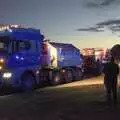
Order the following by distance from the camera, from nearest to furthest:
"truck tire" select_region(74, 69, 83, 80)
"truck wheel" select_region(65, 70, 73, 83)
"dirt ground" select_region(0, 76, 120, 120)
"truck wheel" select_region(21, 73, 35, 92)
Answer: "dirt ground" select_region(0, 76, 120, 120) < "truck wheel" select_region(21, 73, 35, 92) < "truck wheel" select_region(65, 70, 73, 83) < "truck tire" select_region(74, 69, 83, 80)

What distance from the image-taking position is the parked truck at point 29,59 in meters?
24.8

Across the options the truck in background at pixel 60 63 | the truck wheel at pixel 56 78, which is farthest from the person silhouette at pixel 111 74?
the truck wheel at pixel 56 78

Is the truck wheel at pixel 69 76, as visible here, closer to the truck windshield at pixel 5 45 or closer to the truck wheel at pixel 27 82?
the truck wheel at pixel 27 82

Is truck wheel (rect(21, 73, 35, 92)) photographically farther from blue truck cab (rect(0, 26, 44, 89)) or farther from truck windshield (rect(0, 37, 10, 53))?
truck windshield (rect(0, 37, 10, 53))

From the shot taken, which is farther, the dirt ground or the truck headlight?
the truck headlight

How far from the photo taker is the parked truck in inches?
974

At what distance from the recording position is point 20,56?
2547 cm

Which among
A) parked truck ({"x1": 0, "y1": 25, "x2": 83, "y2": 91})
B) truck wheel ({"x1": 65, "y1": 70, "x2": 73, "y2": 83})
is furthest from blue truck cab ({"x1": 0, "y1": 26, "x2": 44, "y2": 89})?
truck wheel ({"x1": 65, "y1": 70, "x2": 73, "y2": 83})

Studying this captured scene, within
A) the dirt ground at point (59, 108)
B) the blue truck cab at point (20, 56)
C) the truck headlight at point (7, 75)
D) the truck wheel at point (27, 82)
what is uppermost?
the blue truck cab at point (20, 56)

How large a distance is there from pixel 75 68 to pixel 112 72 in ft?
60.1

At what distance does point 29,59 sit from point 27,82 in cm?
131

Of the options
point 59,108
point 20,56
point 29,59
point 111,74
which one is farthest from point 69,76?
point 111,74

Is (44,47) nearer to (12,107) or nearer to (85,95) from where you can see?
(85,95)

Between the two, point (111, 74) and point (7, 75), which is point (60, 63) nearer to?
point (7, 75)
